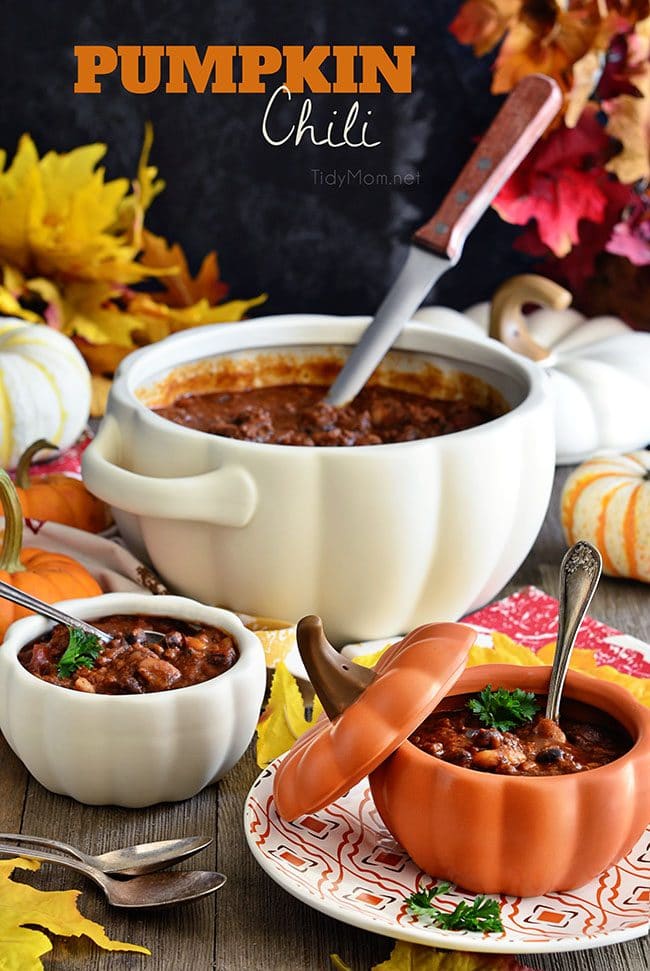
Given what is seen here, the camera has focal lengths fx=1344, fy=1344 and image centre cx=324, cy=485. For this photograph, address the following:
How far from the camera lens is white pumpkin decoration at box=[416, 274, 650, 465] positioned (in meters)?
2.18

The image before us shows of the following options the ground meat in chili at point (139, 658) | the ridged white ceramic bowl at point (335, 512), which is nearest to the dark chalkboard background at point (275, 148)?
the ridged white ceramic bowl at point (335, 512)

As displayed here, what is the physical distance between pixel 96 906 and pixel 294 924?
0.17 metres

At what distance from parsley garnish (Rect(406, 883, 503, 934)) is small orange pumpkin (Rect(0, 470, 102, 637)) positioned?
26.3 inches

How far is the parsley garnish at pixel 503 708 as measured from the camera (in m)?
1.11

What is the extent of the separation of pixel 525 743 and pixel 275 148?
70.3 inches

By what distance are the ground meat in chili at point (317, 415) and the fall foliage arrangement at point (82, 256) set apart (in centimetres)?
60

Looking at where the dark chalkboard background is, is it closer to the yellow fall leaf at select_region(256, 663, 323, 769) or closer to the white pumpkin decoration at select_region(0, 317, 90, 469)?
the white pumpkin decoration at select_region(0, 317, 90, 469)

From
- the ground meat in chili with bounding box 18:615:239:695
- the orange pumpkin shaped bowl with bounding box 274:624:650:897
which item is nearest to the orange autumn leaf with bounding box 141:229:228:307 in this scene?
the ground meat in chili with bounding box 18:615:239:695

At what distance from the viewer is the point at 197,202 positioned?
267 cm

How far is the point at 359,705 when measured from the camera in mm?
1057

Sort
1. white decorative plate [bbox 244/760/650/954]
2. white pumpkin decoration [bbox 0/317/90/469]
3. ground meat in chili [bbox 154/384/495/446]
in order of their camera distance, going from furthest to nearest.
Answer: white pumpkin decoration [bbox 0/317/90/469], ground meat in chili [bbox 154/384/495/446], white decorative plate [bbox 244/760/650/954]

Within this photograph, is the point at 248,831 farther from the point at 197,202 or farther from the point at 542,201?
the point at 197,202

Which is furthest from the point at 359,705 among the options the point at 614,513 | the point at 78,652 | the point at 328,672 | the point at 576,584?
the point at 614,513

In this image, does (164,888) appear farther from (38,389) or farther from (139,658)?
(38,389)
